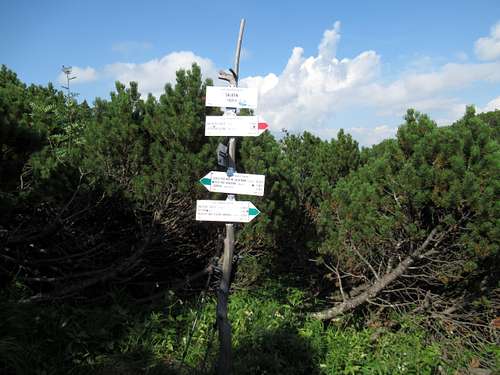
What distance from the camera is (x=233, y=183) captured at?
3012 mm

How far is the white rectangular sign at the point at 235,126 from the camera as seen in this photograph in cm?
296

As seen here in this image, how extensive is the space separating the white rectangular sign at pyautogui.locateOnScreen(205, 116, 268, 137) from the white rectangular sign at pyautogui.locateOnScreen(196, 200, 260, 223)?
21.9 inches

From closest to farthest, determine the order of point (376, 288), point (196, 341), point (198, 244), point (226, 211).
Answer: point (226, 211) < point (196, 341) < point (376, 288) < point (198, 244)

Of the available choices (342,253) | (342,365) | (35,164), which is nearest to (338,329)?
(342,365)

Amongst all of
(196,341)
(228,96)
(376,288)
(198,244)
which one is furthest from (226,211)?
(376,288)

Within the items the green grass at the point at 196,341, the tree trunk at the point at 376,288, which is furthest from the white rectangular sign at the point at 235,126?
the tree trunk at the point at 376,288

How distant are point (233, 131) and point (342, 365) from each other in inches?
114

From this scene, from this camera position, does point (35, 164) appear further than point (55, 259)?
No

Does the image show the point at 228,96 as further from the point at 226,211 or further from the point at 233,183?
the point at 226,211

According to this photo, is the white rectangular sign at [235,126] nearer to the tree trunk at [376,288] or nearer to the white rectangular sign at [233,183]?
the white rectangular sign at [233,183]

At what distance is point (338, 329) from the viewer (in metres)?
4.73

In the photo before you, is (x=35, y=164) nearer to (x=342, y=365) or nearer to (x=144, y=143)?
(x=144, y=143)

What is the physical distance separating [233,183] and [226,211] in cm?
23

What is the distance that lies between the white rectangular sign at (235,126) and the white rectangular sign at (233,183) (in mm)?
335
